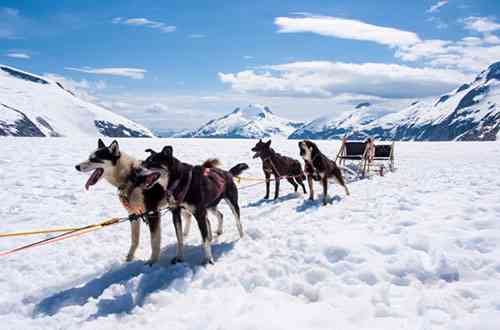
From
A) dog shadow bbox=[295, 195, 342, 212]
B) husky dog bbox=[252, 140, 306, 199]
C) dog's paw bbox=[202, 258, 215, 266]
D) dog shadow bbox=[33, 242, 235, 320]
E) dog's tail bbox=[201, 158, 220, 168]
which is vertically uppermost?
dog's tail bbox=[201, 158, 220, 168]

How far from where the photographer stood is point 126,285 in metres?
6.05

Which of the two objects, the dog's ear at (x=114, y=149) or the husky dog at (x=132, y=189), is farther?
the husky dog at (x=132, y=189)

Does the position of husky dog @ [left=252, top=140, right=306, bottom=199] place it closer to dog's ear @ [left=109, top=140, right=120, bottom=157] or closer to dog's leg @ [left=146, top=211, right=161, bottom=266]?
dog's leg @ [left=146, top=211, right=161, bottom=266]

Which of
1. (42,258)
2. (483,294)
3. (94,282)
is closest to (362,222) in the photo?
(483,294)

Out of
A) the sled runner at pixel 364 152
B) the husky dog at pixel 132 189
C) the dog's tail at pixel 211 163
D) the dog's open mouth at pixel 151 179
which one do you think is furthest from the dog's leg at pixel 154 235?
the sled runner at pixel 364 152

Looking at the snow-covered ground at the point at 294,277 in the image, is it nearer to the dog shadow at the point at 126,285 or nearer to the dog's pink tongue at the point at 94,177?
the dog shadow at the point at 126,285

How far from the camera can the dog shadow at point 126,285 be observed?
555 centimetres

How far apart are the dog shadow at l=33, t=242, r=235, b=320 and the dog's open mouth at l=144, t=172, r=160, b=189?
4.54 feet

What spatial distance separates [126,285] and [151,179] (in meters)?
1.64

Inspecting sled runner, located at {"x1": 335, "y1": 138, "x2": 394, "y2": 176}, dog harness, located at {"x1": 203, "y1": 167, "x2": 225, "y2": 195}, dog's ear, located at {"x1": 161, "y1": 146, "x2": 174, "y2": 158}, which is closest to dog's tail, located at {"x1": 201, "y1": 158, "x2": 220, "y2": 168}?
dog harness, located at {"x1": 203, "y1": 167, "x2": 225, "y2": 195}

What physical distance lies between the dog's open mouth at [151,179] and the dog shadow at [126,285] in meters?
1.39

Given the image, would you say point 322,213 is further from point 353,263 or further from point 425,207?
point 353,263

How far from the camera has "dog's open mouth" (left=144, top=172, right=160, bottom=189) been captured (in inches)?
251

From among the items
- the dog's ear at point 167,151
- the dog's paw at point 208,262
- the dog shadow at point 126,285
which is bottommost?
the dog shadow at point 126,285
